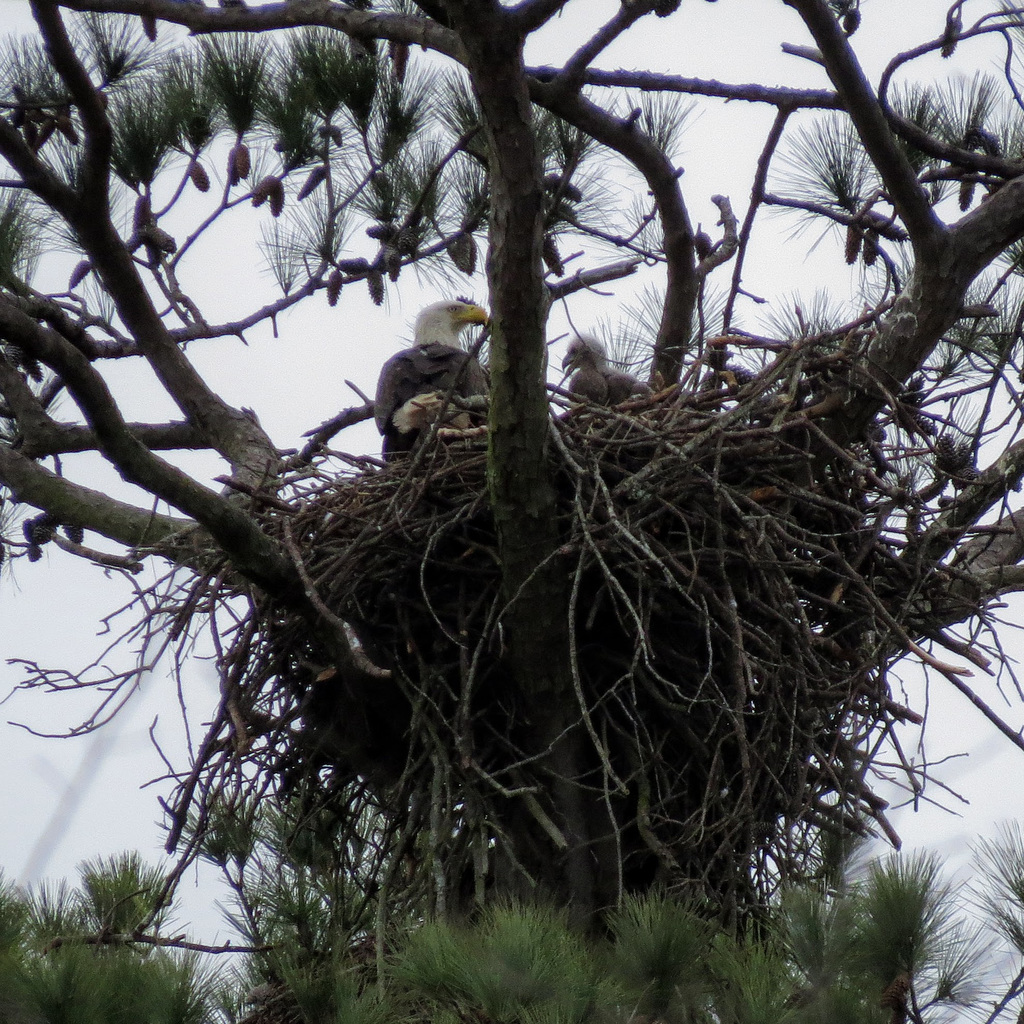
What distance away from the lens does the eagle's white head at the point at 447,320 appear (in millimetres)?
6172

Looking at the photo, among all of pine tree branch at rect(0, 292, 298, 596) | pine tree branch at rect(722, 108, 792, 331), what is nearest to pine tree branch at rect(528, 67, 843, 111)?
pine tree branch at rect(722, 108, 792, 331)

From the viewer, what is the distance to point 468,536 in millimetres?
3738

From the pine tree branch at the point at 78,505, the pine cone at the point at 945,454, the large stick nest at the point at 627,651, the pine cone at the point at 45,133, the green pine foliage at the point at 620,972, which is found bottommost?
the green pine foliage at the point at 620,972

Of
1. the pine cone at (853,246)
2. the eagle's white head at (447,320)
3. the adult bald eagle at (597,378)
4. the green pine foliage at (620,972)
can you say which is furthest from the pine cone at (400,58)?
the green pine foliage at (620,972)

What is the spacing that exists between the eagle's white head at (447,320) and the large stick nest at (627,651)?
7.62ft

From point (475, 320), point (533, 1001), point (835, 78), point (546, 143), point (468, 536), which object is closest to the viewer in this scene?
point (533, 1001)

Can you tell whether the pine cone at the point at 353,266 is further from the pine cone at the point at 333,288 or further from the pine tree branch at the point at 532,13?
the pine tree branch at the point at 532,13

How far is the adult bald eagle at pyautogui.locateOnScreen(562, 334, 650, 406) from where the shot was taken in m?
5.30

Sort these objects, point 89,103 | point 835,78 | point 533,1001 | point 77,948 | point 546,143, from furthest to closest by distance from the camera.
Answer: point 546,143, point 835,78, point 89,103, point 77,948, point 533,1001

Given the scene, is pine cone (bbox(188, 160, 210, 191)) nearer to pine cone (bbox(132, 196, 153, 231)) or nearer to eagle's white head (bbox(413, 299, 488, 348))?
pine cone (bbox(132, 196, 153, 231))

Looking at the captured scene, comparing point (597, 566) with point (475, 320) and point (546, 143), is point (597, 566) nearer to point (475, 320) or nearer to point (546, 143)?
point (546, 143)

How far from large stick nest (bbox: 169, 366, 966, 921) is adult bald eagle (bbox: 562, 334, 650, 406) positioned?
4.39 ft

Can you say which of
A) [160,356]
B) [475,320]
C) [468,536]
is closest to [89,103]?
[160,356]

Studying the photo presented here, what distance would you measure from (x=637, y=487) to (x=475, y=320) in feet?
9.40
